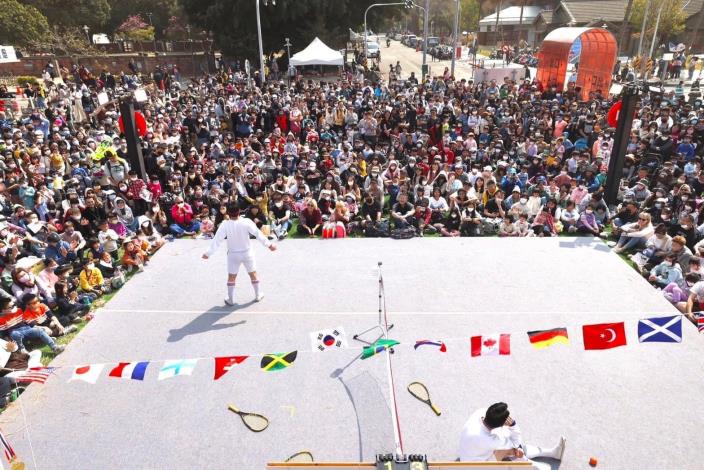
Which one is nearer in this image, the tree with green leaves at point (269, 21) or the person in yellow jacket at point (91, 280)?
the person in yellow jacket at point (91, 280)

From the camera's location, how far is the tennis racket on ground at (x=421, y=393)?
5803 millimetres

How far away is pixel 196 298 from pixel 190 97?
14859 millimetres

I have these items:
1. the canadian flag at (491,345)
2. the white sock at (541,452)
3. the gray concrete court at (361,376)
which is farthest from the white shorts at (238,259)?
the white sock at (541,452)

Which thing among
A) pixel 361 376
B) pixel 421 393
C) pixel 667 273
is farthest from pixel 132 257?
pixel 667 273

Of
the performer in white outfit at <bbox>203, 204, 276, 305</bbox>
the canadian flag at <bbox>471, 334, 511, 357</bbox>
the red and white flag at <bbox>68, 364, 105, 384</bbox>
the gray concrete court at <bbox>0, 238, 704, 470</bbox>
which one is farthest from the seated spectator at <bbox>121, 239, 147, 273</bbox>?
the canadian flag at <bbox>471, 334, 511, 357</bbox>

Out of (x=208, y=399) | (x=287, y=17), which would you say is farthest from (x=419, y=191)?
(x=287, y=17)

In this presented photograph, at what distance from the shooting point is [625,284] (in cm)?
839

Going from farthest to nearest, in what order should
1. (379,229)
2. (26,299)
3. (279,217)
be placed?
(279,217) → (379,229) → (26,299)

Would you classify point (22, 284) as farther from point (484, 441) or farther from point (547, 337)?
point (547, 337)

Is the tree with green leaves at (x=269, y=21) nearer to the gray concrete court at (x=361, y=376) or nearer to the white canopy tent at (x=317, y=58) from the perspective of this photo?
the white canopy tent at (x=317, y=58)

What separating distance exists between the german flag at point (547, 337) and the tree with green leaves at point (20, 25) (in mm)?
38195

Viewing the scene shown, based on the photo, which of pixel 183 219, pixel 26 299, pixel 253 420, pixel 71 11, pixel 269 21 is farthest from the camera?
pixel 71 11

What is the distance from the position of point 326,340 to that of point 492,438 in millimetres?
2545

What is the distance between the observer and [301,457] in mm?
5125
